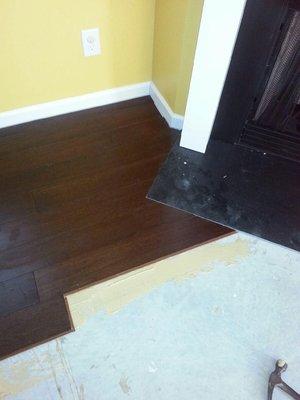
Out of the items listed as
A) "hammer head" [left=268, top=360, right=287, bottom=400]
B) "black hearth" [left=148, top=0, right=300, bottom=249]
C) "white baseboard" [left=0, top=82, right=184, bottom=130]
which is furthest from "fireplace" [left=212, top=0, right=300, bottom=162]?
"hammer head" [left=268, top=360, right=287, bottom=400]

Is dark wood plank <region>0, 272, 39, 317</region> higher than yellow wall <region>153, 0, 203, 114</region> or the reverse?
the reverse

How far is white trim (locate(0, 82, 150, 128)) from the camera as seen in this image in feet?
5.15

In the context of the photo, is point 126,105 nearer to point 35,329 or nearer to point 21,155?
point 21,155

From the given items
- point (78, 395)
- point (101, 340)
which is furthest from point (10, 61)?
point (78, 395)

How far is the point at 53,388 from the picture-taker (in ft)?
2.99

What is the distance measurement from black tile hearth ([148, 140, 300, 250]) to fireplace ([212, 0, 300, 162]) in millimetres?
87

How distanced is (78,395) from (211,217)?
2.55ft

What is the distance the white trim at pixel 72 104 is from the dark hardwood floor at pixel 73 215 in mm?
40

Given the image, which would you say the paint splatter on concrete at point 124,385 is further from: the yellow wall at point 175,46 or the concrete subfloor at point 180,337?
the yellow wall at point 175,46

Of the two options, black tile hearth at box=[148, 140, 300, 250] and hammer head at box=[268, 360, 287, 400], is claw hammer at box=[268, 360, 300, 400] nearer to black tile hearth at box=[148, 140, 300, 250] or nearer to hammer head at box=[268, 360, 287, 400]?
hammer head at box=[268, 360, 287, 400]

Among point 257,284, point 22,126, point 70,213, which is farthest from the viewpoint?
point 22,126

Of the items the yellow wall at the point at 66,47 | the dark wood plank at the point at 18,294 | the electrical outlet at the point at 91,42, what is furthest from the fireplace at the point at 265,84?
the dark wood plank at the point at 18,294

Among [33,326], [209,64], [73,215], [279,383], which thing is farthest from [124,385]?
[209,64]

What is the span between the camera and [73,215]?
4.22 feet
